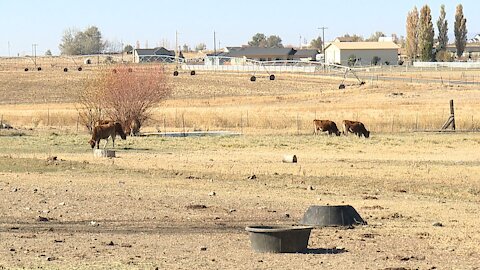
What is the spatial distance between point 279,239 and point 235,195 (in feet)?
31.5

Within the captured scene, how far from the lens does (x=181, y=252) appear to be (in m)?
15.8

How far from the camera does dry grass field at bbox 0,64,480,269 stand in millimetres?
15562

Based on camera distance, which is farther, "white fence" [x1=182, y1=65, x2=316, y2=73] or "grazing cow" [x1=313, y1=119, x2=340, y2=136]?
"white fence" [x1=182, y1=65, x2=316, y2=73]

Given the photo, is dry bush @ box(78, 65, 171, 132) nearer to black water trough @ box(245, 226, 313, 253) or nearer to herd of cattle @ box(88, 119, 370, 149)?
herd of cattle @ box(88, 119, 370, 149)

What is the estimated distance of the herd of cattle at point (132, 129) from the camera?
42844 millimetres

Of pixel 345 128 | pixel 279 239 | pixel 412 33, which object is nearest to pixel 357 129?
pixel 345 128

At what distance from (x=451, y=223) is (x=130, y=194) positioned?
799cm

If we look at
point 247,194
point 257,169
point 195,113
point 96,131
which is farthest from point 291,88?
point 247,194

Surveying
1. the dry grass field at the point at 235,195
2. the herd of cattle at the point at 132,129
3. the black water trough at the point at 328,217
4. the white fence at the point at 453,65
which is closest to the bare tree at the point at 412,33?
the white fence at the point at 453,65

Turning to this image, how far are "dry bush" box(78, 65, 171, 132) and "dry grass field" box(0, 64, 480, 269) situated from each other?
1.99m

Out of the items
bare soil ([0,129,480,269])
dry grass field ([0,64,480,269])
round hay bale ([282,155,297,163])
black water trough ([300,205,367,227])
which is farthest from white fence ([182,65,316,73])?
black water trough ([300,205,367,227])

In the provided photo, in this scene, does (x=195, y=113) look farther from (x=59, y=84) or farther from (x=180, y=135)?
(x=59, y=84)

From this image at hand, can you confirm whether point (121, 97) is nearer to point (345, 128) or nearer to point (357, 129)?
point (345, 128)

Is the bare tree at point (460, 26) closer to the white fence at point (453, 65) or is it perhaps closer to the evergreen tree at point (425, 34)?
the evergreen tree at point (425, 34)
